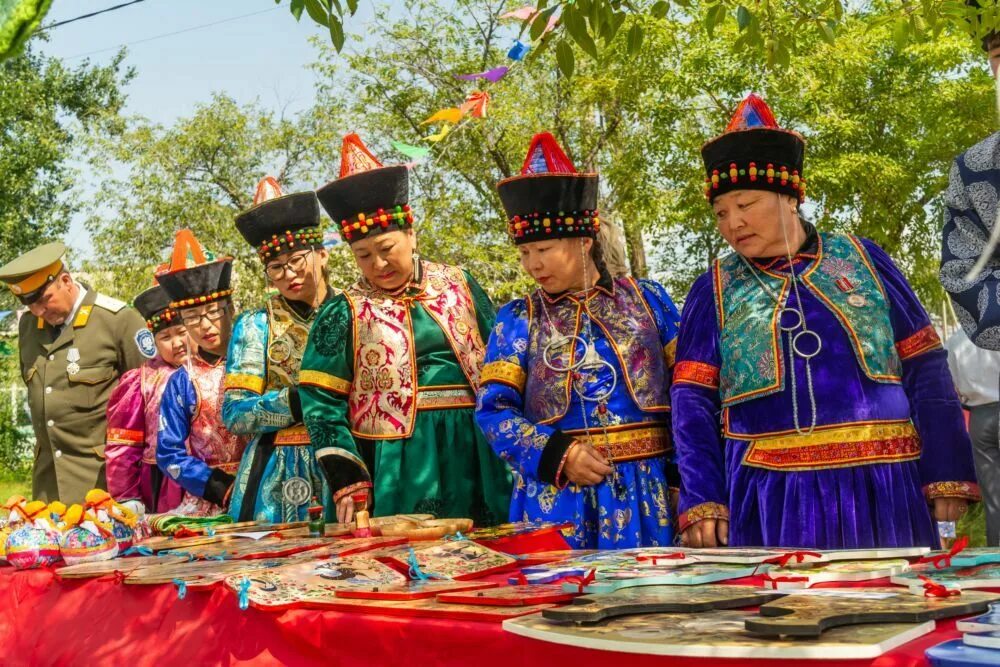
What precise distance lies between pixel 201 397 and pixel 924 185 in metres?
11.4

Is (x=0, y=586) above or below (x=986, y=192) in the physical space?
below

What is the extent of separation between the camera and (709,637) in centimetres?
148

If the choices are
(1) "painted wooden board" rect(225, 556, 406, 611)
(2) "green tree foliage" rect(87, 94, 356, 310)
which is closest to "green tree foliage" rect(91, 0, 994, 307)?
(2) "green tree foliage" rect(87, 94, 356, 310)

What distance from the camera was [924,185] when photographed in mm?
14219

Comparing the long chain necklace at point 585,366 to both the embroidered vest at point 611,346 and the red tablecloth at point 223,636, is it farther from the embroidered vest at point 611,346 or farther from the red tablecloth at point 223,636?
the red tablecloth at point 223,636

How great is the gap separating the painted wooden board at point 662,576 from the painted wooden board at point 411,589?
8.0 inches

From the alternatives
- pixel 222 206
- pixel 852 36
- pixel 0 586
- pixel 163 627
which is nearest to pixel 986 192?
pixel 163 627

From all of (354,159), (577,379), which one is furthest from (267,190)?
(577,379)

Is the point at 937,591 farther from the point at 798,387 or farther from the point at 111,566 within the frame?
the point at 111,566

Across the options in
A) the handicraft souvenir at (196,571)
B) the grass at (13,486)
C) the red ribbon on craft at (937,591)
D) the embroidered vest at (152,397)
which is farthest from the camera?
the grass at (13,486)

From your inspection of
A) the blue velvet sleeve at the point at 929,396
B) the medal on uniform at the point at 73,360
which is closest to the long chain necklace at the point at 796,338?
the blue velvet sleeve at the point at 929,396

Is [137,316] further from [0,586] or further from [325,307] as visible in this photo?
[0,586]

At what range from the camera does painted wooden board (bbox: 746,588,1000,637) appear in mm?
1425

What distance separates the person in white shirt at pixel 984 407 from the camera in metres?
4.59
